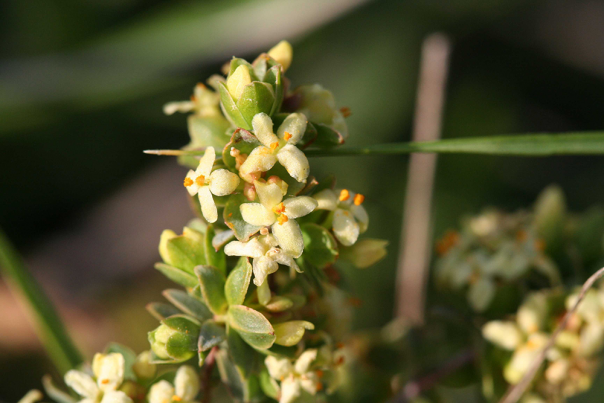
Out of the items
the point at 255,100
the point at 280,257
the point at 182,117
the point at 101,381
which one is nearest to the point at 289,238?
the point at 280,257

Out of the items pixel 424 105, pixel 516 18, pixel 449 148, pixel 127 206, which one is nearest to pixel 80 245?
pixel 127 206

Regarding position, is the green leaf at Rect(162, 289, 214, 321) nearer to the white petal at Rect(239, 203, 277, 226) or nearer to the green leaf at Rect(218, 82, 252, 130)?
the white petal at Rect(239, 203, 277, 226)

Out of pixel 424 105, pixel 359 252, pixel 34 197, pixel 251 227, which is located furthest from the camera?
pixel 34 197

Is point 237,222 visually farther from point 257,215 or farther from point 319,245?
point 319,245

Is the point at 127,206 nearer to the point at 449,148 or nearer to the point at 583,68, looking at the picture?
the point at 449,148

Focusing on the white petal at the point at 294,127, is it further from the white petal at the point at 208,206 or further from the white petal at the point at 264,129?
the white petal at the point at 208,206

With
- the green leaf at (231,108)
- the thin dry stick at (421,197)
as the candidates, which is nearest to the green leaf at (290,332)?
the green leaf at (231,108)
